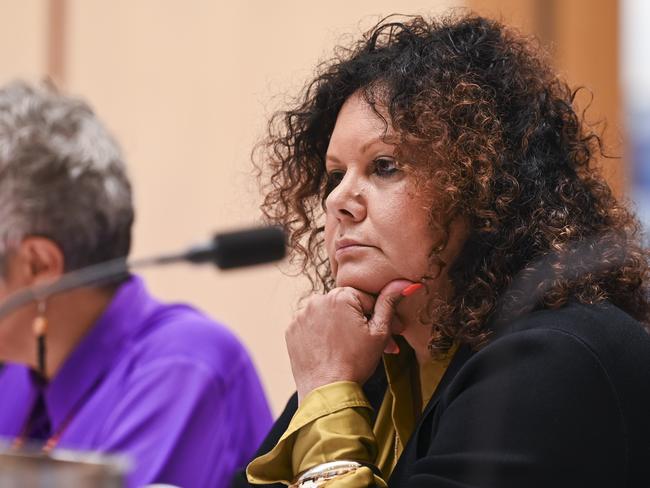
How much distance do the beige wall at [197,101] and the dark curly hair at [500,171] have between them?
1541 millimetres

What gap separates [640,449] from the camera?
1495 mm

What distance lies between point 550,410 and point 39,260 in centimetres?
128

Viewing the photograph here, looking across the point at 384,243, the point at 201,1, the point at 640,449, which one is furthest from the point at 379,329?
the point at 201,1

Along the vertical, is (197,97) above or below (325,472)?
above

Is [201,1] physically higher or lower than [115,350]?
higher

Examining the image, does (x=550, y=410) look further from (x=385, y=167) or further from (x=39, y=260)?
(x=39, y=260)

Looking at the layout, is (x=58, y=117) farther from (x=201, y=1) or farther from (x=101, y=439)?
(x=201, y=1)

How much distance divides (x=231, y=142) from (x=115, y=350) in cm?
128

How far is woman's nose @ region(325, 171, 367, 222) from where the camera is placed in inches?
67.5

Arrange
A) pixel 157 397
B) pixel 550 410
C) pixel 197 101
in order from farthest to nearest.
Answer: pixel 197 101 → pixel 157 397 → pixel 550 410

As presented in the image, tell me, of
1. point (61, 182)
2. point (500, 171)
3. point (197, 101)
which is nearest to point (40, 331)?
point (61, 182)

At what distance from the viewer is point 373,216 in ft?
5.57

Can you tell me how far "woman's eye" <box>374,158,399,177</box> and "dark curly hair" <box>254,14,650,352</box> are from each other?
3 cm

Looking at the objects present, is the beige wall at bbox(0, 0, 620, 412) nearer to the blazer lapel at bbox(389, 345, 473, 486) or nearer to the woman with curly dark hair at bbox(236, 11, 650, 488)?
the woman with curly dark hair at bbox(236, 11, 650, 488)
